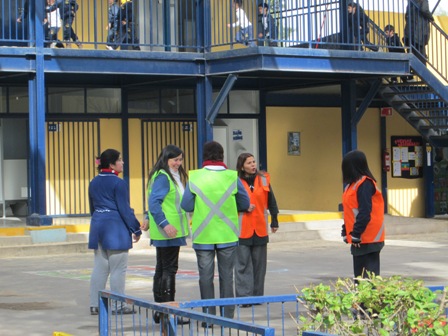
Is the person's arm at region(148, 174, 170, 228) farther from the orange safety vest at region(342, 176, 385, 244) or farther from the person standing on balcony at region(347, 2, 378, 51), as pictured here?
the person standing on balcony at region(347, 2, 378, 51)

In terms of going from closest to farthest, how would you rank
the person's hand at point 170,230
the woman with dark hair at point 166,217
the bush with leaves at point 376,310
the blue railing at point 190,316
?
the blue railing at point 190,316 → the bush with leaves at point 376,310 → the person's hand at point 170,230 → the woman with dark hair at point 166,217

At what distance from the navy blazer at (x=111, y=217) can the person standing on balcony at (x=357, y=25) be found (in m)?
9.85

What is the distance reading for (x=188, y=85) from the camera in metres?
21.8

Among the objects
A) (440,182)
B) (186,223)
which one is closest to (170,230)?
(186,223)

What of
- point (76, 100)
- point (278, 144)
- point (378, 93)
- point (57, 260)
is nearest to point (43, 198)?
point (57, 260)

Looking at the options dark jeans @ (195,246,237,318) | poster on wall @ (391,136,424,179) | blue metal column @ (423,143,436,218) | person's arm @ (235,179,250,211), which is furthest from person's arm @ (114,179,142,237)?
blue metal column @ (423,143,436,218)

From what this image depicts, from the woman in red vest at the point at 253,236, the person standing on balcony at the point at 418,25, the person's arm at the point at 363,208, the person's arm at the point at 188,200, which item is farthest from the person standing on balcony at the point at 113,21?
the person's arm at the point at 363,208

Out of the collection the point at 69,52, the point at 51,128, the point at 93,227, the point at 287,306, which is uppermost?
the point at 69,52

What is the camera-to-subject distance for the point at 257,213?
10992mm

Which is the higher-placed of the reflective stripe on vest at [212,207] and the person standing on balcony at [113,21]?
the person standing on balcony at [113,21]

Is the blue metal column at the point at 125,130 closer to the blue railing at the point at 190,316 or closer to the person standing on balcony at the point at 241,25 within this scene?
the person standing on balcony at the point at 241,25

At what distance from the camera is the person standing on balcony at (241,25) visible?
62.3 feet

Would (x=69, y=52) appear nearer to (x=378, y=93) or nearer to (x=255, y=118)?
(x=255, y=118)

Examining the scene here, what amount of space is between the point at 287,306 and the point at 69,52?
344 inches
